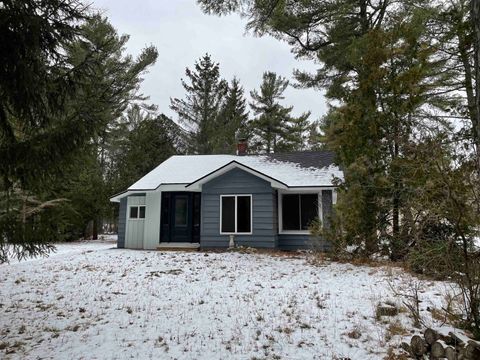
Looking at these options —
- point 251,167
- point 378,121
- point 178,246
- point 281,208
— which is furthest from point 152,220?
point 378,121

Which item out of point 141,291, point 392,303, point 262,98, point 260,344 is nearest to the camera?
point 260,344

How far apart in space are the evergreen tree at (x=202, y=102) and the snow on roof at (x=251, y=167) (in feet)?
34.3

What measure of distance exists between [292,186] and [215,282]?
6.12 meters

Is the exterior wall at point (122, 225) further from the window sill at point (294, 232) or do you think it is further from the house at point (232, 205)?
the window sill at point (294, 232)

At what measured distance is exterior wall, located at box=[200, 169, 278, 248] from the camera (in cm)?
1320

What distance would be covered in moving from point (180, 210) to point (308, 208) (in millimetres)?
5283

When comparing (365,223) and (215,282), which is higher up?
(365,223)

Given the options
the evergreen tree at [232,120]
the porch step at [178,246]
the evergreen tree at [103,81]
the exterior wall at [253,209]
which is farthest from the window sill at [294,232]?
the evergreen tree at [232,120]

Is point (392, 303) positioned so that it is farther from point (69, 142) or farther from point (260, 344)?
point (69, 142)

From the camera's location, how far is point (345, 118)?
420 inches

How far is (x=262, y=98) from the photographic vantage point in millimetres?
29750

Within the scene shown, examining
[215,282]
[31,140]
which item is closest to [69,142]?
[31,140]

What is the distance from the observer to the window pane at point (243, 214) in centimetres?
1351

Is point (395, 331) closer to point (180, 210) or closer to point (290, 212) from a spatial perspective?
point (290, 212)
